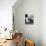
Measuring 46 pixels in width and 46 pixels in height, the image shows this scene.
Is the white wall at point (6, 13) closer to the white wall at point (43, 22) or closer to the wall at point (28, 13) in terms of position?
the wall at point (28, 13)

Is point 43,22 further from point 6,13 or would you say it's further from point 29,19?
point 6,13

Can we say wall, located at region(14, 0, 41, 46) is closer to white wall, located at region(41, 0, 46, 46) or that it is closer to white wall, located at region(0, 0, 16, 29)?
white wall, located at region(41, 0, 46, 46)

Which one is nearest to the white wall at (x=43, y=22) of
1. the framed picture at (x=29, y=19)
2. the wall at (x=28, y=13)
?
the wall at (x=28, y=13)

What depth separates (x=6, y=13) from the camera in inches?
168

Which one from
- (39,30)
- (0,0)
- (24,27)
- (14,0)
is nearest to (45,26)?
(39,30)

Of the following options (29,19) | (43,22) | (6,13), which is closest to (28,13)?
(29,19)

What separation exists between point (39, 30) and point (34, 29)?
25 centimetres

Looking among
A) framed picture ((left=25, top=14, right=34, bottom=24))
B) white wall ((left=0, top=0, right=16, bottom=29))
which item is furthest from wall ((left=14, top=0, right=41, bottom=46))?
white wall ((left=0, top=0, right=16, bottom=29))

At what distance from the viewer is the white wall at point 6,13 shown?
167 inches

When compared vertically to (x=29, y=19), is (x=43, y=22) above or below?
below

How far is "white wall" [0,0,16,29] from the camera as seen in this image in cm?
423

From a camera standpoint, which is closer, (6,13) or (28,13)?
(6,13)

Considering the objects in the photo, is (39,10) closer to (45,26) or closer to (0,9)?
(45,26)

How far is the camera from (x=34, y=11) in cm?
555
